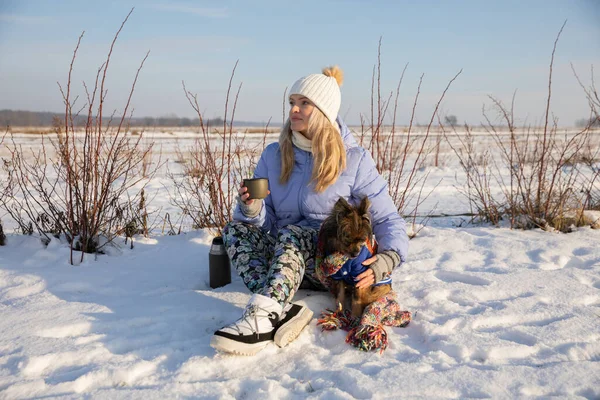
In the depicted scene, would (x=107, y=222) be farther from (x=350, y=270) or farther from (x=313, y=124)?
(x=350, y=270)

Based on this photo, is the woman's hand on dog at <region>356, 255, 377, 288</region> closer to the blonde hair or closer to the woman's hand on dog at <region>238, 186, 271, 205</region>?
the blonde hair

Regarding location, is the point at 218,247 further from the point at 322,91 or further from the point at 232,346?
the point at 322,91

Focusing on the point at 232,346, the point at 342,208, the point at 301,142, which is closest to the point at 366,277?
the point at 342,208

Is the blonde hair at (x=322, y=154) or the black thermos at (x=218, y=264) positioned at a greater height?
the blonde hair at (x=322, y=154)

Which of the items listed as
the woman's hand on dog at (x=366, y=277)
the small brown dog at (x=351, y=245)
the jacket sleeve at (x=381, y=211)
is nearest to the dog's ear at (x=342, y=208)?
the small brown dog at (x=351, y=245)

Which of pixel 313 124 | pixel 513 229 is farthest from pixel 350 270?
pixel 513 229

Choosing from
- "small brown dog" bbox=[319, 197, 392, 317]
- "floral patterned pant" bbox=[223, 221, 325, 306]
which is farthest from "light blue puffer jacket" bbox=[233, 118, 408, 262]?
"small brown dog" bbox=[319, 197, 392, 317]

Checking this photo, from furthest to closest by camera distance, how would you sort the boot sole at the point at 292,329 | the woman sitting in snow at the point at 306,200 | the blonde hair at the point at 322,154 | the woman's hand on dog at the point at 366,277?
1. the blonde hair at the point at 322,154
2. the woman sitting in snow at the point at 306,200
3. the woman's hand on dog at the point at 366,277
4. the boot sole at the point at 292,329

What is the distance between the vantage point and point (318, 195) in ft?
9.05

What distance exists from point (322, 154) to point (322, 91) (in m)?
0.40

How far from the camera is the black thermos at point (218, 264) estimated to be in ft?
9.68

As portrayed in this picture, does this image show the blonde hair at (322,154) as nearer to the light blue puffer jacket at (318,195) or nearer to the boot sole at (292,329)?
the light blue puffer jacket at (318,195)

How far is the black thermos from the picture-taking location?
295cm

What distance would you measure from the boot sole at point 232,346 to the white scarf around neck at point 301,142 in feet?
4.12
